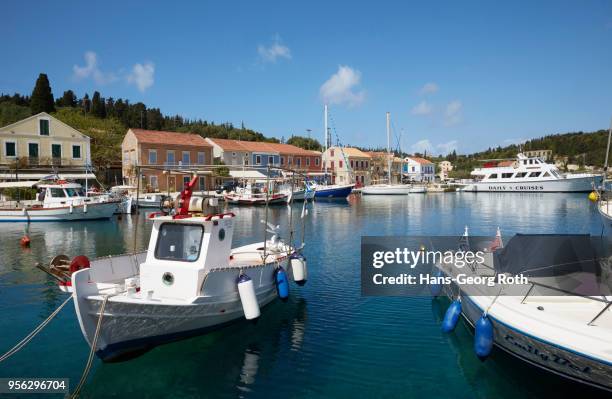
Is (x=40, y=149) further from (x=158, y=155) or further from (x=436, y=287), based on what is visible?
(x=436, y=287)

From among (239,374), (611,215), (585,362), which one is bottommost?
(239,374)

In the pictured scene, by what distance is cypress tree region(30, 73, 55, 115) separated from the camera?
69.6m

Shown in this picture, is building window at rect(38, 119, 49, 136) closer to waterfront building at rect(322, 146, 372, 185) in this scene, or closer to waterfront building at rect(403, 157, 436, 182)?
waterfront building at rect(322, 146, 372, 185)

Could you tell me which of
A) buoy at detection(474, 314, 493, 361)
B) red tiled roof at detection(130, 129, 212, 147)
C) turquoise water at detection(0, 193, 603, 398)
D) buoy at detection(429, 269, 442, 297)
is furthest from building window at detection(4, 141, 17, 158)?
buoy at detection(474, 314, 493, 361)

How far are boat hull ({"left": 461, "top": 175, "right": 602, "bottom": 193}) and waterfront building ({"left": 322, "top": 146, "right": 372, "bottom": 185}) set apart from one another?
77.2 ft

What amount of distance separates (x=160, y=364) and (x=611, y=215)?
62.7 feet

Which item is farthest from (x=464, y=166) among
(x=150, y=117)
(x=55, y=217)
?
(x=55, y=217)

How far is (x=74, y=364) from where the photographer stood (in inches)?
379

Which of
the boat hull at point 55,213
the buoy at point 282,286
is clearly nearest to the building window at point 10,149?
the boat hull at point 55,213

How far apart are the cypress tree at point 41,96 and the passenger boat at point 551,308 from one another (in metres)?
76.5

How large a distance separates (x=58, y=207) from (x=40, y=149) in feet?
54.9

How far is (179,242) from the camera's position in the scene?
10.6 meters

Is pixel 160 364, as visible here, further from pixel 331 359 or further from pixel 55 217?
pixel 55 217

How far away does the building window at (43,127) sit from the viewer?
47.4 m
